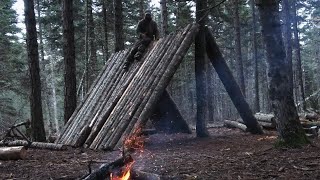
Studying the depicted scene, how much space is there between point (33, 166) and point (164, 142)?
4567 millimetres

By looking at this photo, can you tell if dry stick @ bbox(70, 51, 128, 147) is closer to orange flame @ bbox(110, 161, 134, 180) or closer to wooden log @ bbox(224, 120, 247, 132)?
wooden log @ bbox(224, 120, 247, 132)

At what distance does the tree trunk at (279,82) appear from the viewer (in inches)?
288

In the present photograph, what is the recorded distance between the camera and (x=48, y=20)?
2475cm

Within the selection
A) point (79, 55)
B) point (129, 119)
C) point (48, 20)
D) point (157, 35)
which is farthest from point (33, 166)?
point (79, 55)

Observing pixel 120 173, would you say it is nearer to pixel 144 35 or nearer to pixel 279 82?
pixel 279 82

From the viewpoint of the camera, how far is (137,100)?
32.4 ft

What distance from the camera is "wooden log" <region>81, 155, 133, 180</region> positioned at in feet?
16.1

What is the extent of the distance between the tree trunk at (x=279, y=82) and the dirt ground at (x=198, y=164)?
0.39 metres

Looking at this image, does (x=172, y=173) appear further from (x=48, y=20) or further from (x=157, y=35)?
(x=48, y=20)

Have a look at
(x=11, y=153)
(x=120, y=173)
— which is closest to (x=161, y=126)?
(x=11, y=153)

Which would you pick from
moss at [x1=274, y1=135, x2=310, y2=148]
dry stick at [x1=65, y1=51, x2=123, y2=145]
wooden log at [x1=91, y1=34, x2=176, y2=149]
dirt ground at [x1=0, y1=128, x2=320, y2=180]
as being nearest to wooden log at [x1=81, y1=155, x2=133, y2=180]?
dirt ground at [x1=0, y1=128, x2=320, y2=180]

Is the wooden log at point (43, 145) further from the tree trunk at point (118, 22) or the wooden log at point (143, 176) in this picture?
the tree trunk at point (118, 22)

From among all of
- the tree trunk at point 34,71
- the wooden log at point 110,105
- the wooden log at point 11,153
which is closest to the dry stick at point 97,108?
the wooden log at point 110,105

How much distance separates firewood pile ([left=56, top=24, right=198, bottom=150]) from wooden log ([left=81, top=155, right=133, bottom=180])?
3.63 m
